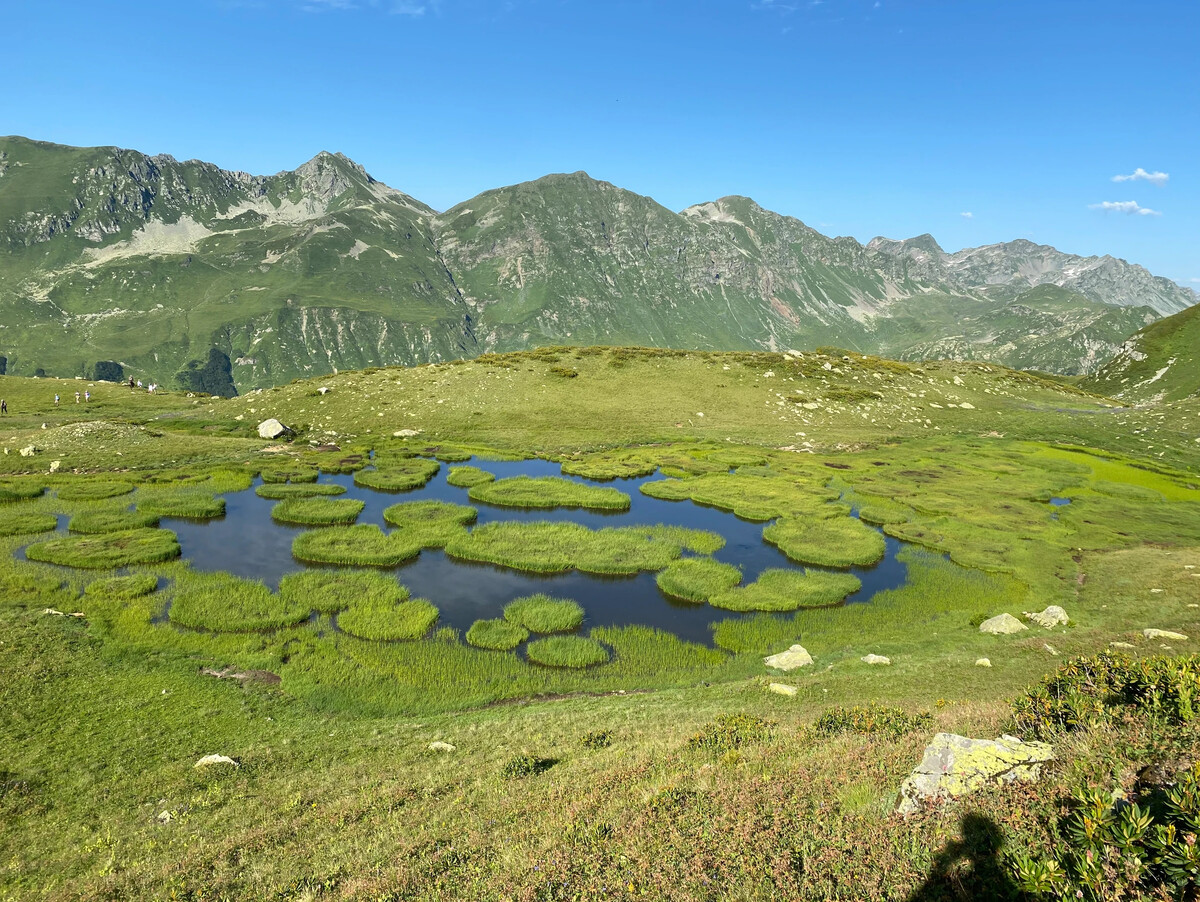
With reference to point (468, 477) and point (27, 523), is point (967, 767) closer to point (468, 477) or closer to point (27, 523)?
point (468, 477)

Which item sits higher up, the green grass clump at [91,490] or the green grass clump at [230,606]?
the green grass clump at [91,490]

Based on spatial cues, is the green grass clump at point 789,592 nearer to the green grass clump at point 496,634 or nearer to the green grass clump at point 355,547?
the green grass clump at point 496,634

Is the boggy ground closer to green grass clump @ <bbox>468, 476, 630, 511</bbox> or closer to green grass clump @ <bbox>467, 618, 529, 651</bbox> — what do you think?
green grass clump @ <bbox>467, 618, 529, 651</bbox>

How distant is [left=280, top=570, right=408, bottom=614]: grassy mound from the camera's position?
33438 millimetres

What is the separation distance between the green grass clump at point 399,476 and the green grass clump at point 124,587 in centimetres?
A: 2506

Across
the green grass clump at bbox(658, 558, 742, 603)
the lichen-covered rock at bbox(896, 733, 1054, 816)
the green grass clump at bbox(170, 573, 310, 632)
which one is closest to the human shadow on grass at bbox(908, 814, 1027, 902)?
the lichen-covered rock at bbox(896, 733, 1054, 816)

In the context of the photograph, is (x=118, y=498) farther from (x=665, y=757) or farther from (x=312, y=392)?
(x=665, y=757)

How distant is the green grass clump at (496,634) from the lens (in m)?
30.3

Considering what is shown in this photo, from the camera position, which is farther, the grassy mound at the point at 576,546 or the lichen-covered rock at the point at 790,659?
the grassy mound at the point at 576,546

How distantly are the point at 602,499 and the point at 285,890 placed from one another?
146ft

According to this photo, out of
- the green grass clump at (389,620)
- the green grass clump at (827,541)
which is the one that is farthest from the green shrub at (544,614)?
the green grass clump at (827,541)

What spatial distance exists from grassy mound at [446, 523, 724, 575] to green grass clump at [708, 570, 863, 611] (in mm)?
6335

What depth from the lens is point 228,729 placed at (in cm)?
2133

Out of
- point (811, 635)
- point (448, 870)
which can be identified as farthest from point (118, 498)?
point (811, 635)
